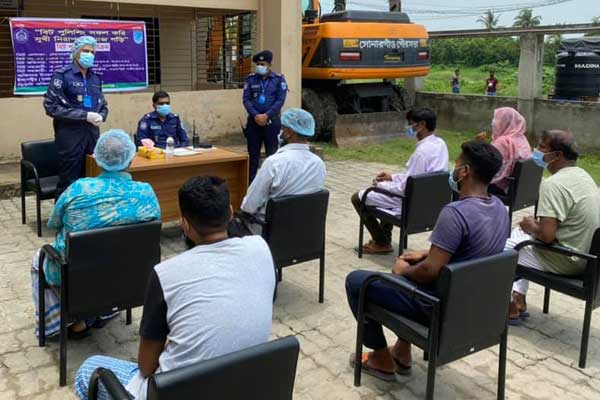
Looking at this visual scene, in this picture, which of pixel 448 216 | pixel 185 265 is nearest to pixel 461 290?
pixel 448 216

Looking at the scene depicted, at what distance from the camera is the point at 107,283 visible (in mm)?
3121

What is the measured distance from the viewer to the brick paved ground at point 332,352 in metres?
3.14

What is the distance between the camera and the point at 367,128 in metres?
10.9

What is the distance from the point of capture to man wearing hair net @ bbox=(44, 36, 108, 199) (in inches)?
224

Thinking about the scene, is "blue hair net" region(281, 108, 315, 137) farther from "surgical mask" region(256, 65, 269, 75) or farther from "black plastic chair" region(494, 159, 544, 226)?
"surgical mask" region(256, 65, 269, 75)

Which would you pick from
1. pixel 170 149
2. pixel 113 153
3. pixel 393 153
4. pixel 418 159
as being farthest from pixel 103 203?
pixel 393 153

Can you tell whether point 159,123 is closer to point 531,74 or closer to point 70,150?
point 70,150

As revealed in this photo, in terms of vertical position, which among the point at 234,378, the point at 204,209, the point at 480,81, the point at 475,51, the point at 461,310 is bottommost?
the point at 461,310

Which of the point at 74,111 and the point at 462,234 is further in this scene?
the point at 74,111

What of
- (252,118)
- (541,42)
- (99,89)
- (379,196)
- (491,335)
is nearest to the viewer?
(491,335)

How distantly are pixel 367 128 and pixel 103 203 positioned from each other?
8.22 m

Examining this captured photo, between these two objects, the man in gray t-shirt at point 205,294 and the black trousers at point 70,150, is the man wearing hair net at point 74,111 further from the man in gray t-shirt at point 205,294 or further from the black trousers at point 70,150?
the man in gray t-shirt at point 205,294

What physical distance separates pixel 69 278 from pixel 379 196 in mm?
2793

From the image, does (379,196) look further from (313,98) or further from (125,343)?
(313,98)
